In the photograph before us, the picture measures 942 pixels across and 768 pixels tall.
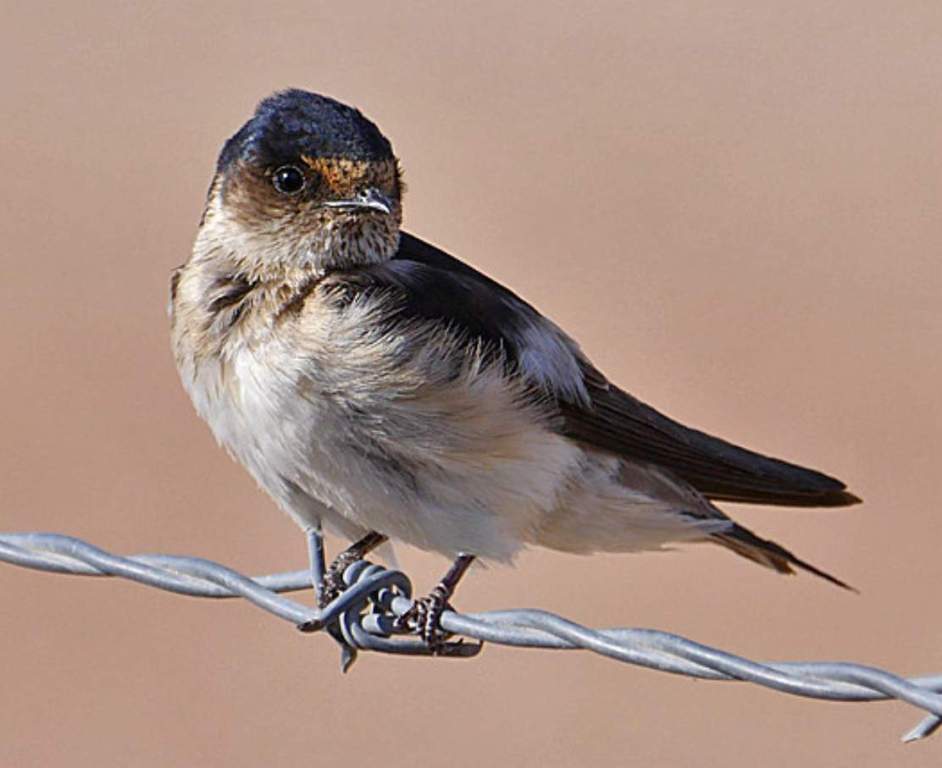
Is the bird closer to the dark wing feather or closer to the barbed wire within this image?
the dark wing feather

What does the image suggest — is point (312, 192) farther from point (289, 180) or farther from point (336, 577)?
point (336, 577)

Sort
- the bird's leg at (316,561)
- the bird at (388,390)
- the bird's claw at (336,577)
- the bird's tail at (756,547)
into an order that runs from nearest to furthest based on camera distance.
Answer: the bird's leg at (316,561)
the bird at (388,390)
the bird's claw at (336,577)
the bird's tail at (756,547)

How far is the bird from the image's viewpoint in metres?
3.74

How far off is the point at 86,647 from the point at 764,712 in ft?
6.57

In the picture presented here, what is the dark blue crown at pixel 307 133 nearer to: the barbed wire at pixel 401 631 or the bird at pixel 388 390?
the bird at pixel 388 390

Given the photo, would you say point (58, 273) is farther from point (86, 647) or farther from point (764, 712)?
point (764, 712)

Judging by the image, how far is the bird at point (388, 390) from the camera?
374 centimetres

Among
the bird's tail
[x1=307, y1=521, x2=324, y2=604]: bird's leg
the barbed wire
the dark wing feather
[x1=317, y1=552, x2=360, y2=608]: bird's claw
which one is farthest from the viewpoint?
the bird's tail

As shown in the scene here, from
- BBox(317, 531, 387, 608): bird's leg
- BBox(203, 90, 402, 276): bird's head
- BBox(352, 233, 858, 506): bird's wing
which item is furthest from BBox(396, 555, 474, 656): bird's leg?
BBox(203, 90, 402, 276): bird's head

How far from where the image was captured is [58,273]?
8844 millimetres

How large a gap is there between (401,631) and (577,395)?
83cm

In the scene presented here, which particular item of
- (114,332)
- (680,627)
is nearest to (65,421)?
(114,332)

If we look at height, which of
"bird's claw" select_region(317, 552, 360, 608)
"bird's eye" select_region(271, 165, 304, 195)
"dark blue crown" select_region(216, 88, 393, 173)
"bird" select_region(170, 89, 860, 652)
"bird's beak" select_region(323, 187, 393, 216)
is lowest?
"bird's claw" select_region(317, 552, 360, 608)

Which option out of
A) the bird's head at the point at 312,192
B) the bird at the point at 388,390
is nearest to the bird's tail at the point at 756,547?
the bird at the point at 388,390
